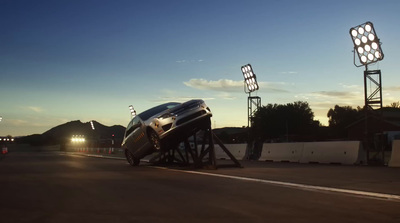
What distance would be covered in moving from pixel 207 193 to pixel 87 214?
363 cm

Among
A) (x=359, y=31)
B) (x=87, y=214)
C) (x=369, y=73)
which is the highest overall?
(x=359, y=31)

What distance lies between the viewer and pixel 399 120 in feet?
317

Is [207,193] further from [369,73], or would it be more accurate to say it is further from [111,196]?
[369,73]

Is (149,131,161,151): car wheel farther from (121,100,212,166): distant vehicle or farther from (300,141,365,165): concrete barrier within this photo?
(300,141,365,165): concrete barrier

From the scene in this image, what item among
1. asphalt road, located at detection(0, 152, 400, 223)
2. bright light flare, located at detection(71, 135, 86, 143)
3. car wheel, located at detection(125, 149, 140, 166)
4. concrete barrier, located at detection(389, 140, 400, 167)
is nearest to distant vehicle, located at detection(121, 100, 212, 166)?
car wheel, located at detection(125, 149, 140, 166)

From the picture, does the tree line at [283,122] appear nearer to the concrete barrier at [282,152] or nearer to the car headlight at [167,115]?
the concrete barrier at [282,152]

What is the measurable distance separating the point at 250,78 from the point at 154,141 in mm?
20887

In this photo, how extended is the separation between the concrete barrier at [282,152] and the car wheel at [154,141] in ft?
30.5

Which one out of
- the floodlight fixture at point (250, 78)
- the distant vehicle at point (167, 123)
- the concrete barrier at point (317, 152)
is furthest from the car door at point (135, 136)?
the floodlight fixture at point (250, 78)

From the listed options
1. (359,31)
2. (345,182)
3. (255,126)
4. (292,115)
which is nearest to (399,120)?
(292,115)

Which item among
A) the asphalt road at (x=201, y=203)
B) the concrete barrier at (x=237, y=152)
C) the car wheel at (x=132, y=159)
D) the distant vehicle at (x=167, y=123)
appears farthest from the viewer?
the concrete barrier at (x=237, y=152)

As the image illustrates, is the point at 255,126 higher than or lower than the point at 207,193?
higher

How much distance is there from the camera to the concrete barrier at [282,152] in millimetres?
26872

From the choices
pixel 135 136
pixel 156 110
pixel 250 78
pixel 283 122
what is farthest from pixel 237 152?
pixel 283 122
